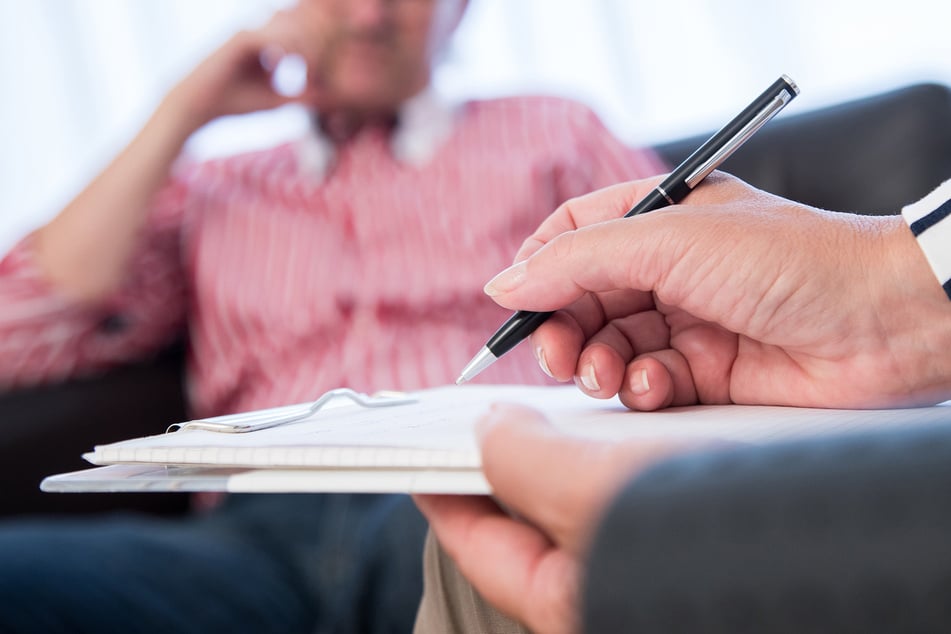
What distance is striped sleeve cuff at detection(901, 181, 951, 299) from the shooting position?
516 millimetres

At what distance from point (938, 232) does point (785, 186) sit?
62 cm

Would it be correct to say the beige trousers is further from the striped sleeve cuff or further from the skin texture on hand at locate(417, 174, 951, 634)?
the striped sleeve cuff

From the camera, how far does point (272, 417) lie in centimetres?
55

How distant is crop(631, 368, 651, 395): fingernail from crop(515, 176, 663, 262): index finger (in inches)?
5.5

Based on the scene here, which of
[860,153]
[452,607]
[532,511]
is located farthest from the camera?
[860,153]

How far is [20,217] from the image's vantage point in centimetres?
202

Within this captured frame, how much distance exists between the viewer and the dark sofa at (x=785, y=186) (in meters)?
1.05

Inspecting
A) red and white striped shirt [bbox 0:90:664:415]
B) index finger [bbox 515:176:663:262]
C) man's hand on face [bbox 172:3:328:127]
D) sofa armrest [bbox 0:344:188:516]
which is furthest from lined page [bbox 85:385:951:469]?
man's hand on face [bbox 172:3:328:127]

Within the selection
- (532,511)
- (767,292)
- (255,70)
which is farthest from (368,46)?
Answer: (532,511)

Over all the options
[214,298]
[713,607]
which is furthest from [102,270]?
[713,607]

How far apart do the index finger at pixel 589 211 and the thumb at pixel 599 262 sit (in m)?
0.10

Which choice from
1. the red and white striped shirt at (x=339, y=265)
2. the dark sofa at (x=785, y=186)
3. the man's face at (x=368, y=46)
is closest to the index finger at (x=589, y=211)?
the red and white striped shirt at (x=339, y=265)

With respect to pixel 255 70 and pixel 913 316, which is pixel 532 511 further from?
pixel 255 70

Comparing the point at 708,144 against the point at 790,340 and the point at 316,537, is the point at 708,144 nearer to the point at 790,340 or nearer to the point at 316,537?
the point at 790,340
